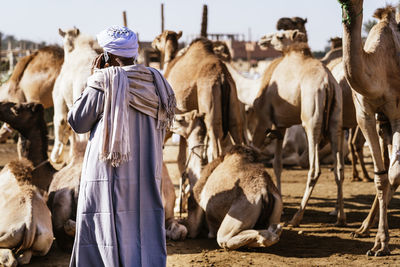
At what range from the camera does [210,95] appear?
342 inches

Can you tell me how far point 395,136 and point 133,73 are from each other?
3.35 meters

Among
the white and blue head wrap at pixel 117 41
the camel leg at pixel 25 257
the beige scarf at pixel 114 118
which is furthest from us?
the camel leg at pixel 25 257

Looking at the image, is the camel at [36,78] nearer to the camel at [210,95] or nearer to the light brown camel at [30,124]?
the camel at [210,95]

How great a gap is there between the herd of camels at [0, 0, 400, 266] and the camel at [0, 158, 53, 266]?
11mm

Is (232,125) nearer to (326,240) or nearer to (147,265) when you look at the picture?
(326,240)

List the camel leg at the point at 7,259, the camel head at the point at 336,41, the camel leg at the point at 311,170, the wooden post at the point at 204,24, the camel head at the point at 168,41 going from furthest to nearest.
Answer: the wooden post at the point at 204,24 < the camel head at the point at 336,41 < the camel head at the point at 168,41 < the camel leg at the point at 311,170 < the camel leg at the point at 7,259

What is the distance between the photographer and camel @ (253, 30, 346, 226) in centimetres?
801

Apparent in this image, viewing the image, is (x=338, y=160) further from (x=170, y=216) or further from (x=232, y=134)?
(x=170, y=216)

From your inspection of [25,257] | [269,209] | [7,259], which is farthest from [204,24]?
[7,259]

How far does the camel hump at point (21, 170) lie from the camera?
630cm

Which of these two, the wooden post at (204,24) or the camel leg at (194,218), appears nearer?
the camel leg at (194,218)

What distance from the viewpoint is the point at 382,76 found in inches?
256

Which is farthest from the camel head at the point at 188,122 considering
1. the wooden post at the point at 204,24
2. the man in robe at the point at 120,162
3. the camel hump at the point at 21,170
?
the wooden post at the point at 204,24

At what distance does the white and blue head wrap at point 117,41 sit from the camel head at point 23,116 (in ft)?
13.0
